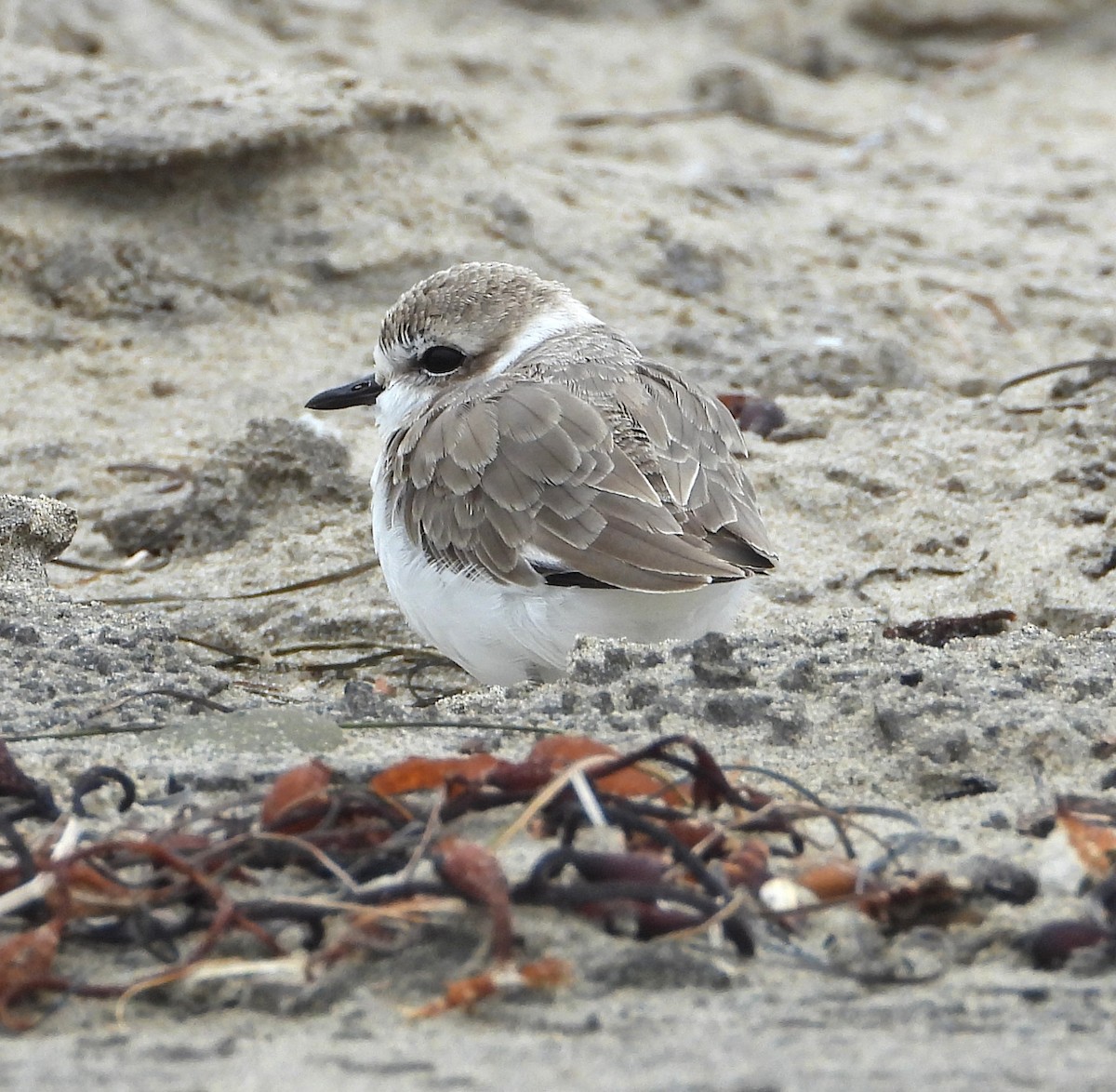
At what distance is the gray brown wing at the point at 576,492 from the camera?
3.65m

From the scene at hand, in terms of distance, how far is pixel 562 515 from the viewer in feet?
12.3

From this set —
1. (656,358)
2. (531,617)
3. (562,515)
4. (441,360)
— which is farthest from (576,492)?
(656,358)

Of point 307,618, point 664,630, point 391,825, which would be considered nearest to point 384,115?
point 307,618

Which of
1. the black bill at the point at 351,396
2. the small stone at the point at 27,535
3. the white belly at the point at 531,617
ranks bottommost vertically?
the small stone at the point at 27,535

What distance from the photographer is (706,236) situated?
6.76 m

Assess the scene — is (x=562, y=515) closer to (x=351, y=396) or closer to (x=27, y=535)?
(x=351, y=396)

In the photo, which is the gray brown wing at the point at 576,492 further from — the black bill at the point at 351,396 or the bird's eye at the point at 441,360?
the black bill at the point at 351,396

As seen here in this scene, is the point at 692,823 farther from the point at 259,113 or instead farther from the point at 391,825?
the point at 259,113

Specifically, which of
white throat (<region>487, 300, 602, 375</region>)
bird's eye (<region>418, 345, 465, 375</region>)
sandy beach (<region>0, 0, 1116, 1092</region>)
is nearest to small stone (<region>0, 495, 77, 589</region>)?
sandy beach (<region>0, 0, 1116, 1092</region>)

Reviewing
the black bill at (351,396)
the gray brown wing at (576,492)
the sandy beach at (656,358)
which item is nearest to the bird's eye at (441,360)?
the black bill at (351,396)

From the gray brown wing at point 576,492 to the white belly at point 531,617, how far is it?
6cm

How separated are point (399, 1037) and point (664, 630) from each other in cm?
191

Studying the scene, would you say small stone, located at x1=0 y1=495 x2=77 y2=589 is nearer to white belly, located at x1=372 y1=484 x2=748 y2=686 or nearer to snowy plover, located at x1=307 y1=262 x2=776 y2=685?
snowy plover, located at x1=307 y1=262 x2=776 y2=685

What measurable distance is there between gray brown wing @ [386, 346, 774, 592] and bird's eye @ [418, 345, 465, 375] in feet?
1.28
